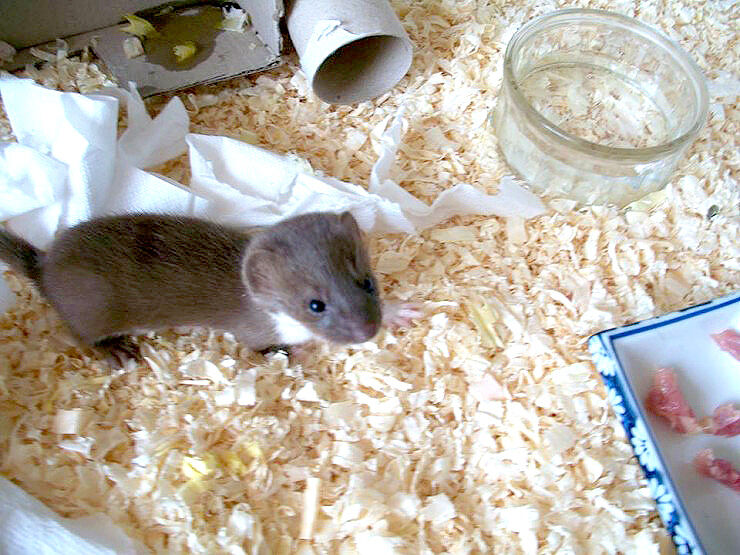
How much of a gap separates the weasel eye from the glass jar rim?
0.92 meters

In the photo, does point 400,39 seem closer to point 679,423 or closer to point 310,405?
point 310,405

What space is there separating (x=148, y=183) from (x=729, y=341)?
2.00m

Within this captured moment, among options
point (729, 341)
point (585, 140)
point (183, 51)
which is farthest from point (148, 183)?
point (729, 341)

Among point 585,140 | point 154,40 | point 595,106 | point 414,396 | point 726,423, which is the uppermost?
point 154,40

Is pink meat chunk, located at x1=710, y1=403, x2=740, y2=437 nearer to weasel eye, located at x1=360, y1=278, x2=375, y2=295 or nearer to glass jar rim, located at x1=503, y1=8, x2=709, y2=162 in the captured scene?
glass jar rim, located at x1=503, y1=8, x2=709, y2=162

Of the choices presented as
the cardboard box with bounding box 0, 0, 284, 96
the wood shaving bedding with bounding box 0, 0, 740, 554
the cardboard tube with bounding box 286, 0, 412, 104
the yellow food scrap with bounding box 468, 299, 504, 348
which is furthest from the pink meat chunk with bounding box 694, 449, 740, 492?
the cardboard box with bounding box 0, 0, 284, 96

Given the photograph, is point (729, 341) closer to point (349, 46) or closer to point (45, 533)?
point (349, 46)

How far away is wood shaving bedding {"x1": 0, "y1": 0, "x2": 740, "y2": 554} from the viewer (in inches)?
79.7

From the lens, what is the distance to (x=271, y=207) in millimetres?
2621

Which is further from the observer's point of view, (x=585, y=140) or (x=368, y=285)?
(x=585, y=140)

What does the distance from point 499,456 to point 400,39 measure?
1.65 metres

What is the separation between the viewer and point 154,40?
3.03m

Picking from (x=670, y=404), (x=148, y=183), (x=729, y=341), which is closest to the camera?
(x=670, y=404)

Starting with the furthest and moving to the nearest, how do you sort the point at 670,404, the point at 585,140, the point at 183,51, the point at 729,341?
the point at 183,51, the point at 585,140, the point at 729,341, the point at 670,404
